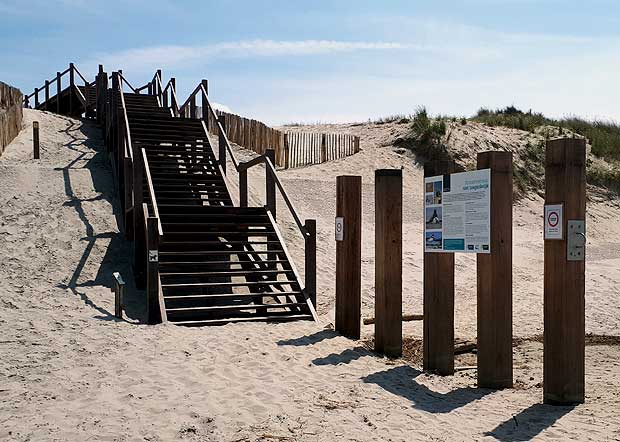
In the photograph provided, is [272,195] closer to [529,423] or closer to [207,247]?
[207,247]

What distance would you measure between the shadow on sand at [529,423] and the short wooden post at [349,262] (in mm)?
2980

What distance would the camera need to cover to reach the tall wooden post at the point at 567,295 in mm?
5684

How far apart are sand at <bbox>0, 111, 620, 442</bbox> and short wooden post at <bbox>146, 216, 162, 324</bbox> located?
0.27 m

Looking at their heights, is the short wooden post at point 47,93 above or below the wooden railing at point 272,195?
above

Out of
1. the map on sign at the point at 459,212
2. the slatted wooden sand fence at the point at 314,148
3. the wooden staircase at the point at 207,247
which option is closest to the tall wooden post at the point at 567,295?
the map on sign at the point at 459,212

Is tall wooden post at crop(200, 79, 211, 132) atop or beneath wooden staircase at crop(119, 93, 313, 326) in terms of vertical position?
atop

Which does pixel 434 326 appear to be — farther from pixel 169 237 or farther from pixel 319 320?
pixel 169 237

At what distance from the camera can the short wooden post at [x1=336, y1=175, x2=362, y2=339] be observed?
330 inches

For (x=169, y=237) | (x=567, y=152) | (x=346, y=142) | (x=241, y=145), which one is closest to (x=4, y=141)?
(x=241, y=145)

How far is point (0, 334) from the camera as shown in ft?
25.0

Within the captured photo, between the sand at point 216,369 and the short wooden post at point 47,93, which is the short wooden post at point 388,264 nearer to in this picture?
the sand at point 216,369

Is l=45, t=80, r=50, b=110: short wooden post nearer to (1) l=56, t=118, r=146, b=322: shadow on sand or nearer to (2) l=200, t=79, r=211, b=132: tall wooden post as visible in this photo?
(1) l=56, t=118, r=146, b=322: shadow on sand

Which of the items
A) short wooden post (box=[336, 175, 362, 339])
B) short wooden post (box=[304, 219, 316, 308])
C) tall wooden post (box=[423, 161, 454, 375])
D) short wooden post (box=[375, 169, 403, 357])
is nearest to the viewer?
tall wooden post (box=[423, 161, 454, 375])

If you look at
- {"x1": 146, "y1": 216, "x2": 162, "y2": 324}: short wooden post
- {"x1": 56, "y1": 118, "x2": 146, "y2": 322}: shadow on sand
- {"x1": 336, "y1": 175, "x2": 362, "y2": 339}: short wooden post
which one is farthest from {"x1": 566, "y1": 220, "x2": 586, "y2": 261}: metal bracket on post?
{"x1": 56, "y1": 118, "x2": 146, "y2": 322}: shadow on sand
